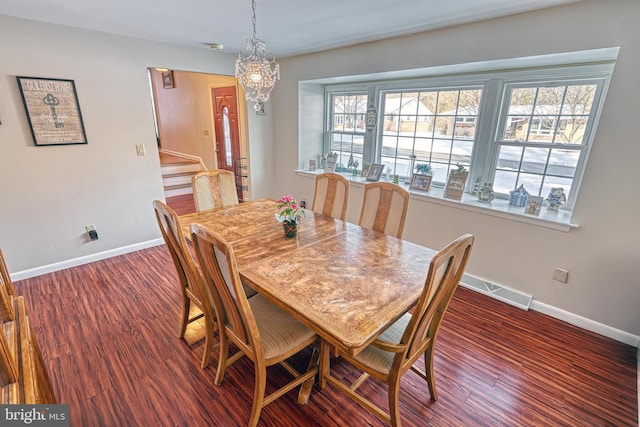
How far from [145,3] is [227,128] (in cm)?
331

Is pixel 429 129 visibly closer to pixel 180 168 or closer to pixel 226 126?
pixel 226 126

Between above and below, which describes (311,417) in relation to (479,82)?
below

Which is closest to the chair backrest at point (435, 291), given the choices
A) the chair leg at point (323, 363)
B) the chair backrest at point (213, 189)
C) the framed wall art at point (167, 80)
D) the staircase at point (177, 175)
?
the chair leg at point (323, 363)

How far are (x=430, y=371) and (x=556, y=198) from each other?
1.99 metres

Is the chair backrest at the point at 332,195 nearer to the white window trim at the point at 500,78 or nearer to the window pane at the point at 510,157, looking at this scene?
the white window trim at the point at 500,78

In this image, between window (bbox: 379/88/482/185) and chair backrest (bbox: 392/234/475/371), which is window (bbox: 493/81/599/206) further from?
chair backrest (bbox: 392/234/475/371)

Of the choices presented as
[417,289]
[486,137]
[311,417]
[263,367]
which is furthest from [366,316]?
[486,137]

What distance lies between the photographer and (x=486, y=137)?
9.60ft

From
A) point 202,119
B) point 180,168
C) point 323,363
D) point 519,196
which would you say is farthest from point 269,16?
point 180,168

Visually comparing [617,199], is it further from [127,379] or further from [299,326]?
[127,379]

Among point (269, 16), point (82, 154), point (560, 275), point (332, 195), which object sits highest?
point (269, 16)

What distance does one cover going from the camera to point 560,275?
2400 millimetres

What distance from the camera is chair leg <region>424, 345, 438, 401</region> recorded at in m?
1.64

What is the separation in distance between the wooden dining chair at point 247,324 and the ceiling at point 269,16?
183 centimetres
